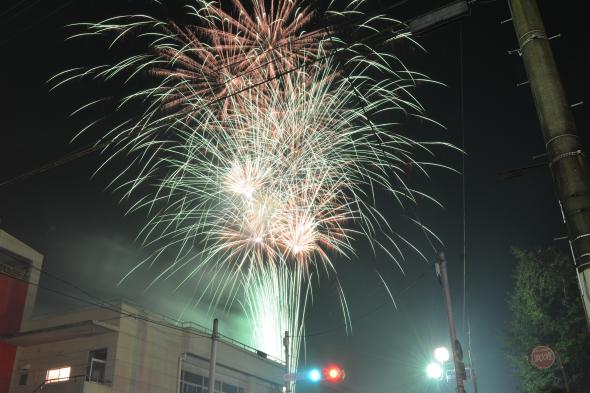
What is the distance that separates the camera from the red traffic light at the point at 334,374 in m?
21.2

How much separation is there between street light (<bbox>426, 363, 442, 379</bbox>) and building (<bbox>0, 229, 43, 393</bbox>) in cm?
2000

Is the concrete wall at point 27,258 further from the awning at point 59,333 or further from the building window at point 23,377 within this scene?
the building window at point 23,377

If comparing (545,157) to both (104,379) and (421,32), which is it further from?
(104,379)

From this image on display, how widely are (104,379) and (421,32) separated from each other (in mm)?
23704

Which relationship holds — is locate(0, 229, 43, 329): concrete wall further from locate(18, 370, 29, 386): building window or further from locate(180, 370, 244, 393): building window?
locate(180, 370, 244, 393): building window

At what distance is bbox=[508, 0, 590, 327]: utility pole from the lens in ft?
22.4

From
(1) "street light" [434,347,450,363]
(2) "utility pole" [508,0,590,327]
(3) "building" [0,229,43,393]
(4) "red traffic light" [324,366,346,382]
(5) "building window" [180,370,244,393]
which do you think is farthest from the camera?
(5) "building window" [180,370,244,393]

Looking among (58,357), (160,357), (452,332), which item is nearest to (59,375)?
(58,357)

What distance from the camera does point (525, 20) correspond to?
801 cm

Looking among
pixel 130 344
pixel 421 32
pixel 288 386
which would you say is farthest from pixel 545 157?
pixel 130 344

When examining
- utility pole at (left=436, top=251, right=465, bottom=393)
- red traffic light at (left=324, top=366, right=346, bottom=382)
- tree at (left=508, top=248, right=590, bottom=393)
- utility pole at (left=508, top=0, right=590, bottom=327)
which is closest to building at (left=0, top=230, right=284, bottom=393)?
red traffic light at (left=324, top=366, right=346, bottom=382)

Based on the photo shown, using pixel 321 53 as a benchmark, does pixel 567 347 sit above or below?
below

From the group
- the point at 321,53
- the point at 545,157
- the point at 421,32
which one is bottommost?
the point at 545,157

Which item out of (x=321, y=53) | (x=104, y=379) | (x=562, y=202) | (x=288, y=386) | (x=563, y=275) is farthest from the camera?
(x=563, y=275)
